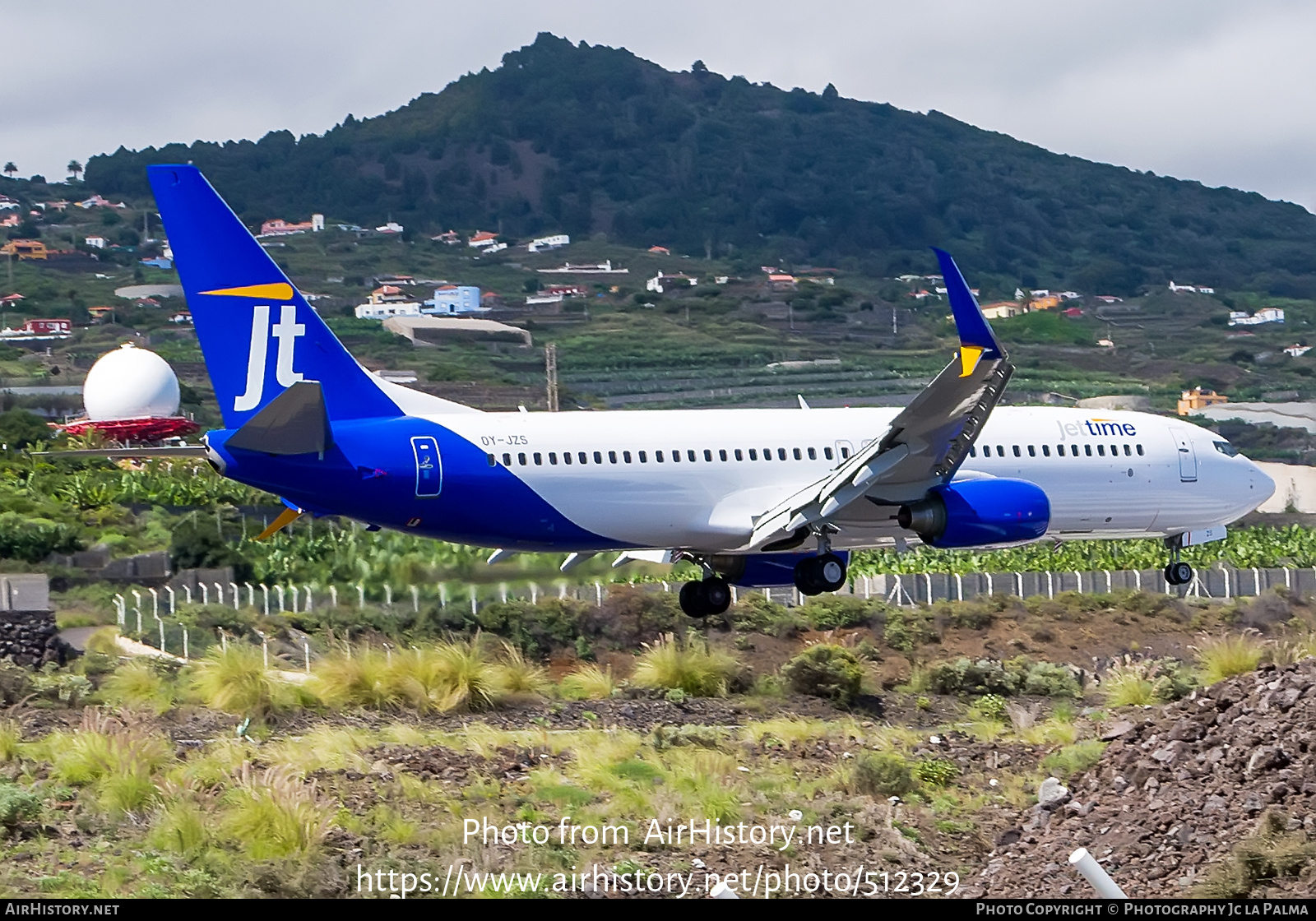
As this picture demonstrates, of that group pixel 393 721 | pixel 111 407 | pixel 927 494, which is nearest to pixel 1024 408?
pixel 927 494

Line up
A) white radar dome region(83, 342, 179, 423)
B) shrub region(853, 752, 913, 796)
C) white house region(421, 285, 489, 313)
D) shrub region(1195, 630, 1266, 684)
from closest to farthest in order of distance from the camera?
shrub region(853, 752, 913, 796)
shrub region(1195, 630, 1266, 684)
white radar dome region(83, 342, 179, 423)
white house region(421, 285, 489, 313)

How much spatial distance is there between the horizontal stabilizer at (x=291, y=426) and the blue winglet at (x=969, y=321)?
31.2 ft

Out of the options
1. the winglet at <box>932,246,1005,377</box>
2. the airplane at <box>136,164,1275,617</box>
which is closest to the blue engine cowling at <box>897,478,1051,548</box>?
the airplane at <box>136,164,1275,617</box>

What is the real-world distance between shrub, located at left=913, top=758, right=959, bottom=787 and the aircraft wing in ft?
23.9

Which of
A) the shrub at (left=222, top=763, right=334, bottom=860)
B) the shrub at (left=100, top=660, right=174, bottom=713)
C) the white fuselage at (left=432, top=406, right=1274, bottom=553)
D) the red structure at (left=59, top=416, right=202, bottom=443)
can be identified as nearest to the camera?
the shrub at (left=222, top=763, right=334, bottom=860)

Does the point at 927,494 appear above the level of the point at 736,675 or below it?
above

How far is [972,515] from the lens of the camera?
3141cm

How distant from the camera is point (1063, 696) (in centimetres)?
3188

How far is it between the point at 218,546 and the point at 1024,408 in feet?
79.9

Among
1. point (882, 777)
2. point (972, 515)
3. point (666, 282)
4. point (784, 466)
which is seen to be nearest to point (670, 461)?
point (784, 466)

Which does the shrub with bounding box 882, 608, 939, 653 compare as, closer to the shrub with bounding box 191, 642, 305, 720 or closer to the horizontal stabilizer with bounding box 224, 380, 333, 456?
the shrub with bounding box 191, 642, 305, 720

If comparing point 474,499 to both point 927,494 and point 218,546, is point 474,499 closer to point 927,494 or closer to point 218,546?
point 927,494

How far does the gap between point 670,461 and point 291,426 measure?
7258 mm

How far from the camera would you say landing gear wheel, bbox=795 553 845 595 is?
32.1 meters
